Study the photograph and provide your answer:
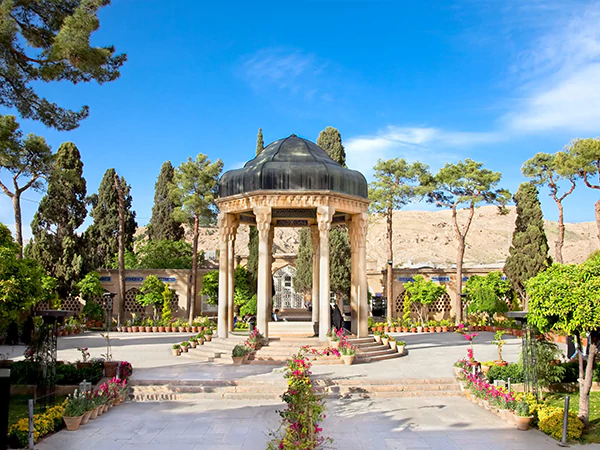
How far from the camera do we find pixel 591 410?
1033 cm

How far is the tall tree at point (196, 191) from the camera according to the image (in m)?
32.0

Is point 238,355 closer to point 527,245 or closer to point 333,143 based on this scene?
point 333,143

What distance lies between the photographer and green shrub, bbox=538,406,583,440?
8.48 meters

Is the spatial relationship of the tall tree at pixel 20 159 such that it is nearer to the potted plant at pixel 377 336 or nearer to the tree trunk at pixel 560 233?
the potted plant at pixel 377 336

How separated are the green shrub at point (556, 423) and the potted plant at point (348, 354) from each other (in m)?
6.26

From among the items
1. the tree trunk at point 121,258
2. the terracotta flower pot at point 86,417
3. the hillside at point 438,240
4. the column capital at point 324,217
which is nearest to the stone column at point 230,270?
the column capital at point 324,217

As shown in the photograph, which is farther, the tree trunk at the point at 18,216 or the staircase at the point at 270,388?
the tree trunk at the point at 18,216

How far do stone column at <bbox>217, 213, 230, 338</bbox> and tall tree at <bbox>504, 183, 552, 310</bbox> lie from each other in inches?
705

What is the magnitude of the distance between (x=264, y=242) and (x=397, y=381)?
6.21 metres

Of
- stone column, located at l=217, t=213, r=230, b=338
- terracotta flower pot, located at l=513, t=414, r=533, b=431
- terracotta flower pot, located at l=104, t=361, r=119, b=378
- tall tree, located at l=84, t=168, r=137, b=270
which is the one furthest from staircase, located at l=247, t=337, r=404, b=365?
tall tree, located at l=84, t=168, r=137, b=270

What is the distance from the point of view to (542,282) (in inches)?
361

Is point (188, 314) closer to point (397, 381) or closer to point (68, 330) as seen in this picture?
point (68, 330)

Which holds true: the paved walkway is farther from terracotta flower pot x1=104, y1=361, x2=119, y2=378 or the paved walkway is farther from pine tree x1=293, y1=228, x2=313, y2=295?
pine tree x1=293, y1=228, x2=313, y2=295

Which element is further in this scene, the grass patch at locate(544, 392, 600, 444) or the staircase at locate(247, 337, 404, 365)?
the staircase at locate(247, 337, 404, 365)
